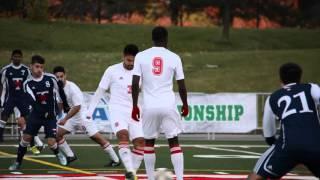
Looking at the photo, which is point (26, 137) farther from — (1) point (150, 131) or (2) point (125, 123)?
(1) point (150, 131)

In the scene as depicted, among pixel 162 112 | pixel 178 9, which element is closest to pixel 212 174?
pixel 162 112

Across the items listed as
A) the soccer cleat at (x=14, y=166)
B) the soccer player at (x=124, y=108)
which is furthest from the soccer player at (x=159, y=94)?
the soccer cleat at (x=14, y=166)

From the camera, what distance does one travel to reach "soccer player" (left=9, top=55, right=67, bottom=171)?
16.2 meters

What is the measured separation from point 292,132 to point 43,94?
7.71m

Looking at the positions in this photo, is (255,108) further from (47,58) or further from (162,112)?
(47,58)

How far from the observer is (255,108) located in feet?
88.4

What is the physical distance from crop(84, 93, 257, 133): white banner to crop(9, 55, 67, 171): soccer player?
33.1 feet

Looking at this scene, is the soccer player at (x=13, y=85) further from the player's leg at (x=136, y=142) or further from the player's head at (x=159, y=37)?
the player's head at (x=159, y=37)

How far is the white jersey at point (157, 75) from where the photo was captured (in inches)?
491

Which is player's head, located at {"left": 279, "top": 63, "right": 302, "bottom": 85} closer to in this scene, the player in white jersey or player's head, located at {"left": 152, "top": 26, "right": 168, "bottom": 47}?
player's head, located at {"left": 152, "top": 26, "right": 168, "bottom": 47}

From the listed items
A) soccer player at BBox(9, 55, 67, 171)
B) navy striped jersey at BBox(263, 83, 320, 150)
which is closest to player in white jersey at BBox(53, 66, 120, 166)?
soccer player at BBox(9, 55, 67, 171)

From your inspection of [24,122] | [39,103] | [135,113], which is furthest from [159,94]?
[24,122]

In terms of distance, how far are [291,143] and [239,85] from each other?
34.8 m

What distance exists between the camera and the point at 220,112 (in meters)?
26.9
